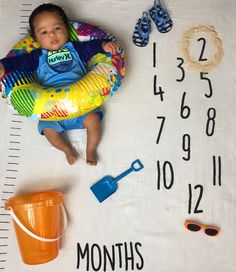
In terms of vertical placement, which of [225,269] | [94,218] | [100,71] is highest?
[100,71]

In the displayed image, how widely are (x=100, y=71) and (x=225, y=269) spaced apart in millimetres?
608

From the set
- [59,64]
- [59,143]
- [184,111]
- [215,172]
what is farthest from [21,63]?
[215,172]

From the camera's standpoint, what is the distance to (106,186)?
1.00 m

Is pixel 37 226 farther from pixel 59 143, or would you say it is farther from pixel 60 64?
pixel 60 64

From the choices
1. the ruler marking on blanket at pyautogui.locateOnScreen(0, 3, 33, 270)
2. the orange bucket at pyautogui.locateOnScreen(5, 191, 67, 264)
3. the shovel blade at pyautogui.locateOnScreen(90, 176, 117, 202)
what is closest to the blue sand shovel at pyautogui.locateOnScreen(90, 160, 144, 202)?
the shovel blade at pyautogui.locateOnScreen(90, 176, 117, 202)

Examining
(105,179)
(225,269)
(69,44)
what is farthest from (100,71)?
(225,269)

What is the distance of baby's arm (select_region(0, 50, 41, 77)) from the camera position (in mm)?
1032

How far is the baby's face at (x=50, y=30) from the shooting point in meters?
1.02

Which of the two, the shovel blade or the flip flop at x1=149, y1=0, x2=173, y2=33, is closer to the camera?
the shovel blade

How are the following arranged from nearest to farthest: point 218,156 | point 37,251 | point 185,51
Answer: point 37,251, point 218,156, point 185,51

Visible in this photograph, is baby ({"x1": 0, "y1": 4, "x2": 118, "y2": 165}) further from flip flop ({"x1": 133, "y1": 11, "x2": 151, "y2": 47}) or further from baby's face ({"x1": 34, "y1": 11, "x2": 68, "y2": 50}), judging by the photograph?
flip flop ({"x1": 133, "y1": 11, "x2": 151, "y2": 47})

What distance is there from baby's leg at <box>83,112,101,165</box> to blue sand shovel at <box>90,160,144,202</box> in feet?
0.20

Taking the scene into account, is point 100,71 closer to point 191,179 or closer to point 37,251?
point 191,179

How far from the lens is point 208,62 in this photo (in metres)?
1.10
